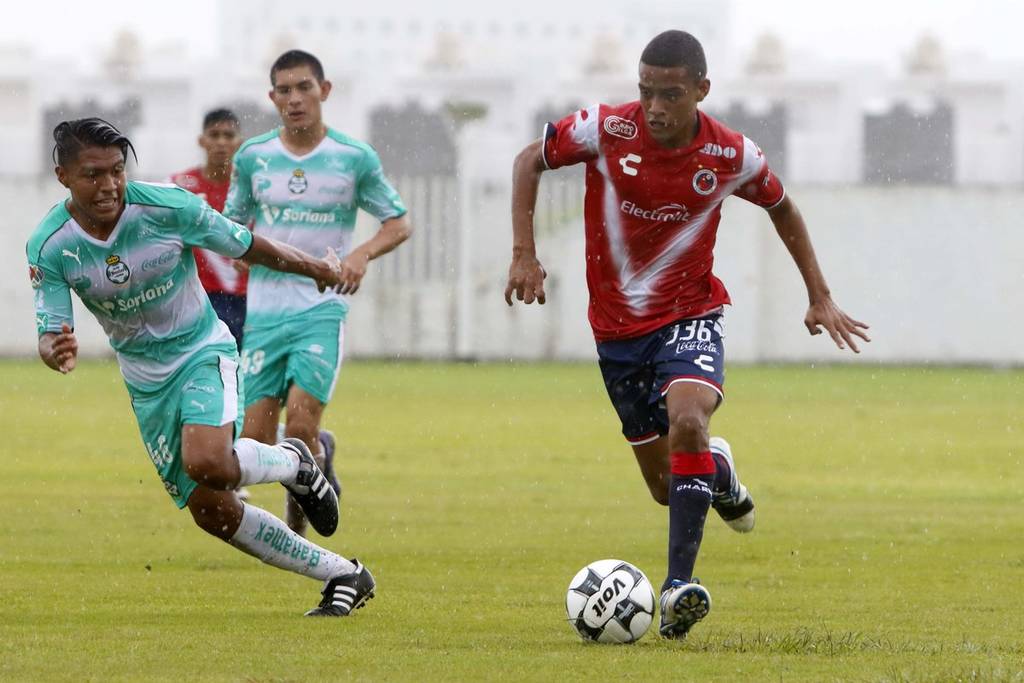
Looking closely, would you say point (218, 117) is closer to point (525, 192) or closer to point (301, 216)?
point (301, 216)

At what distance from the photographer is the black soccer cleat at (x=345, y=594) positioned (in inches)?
313

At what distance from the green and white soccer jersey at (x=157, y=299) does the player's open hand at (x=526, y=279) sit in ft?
3.63

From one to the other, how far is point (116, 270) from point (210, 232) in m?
0.42

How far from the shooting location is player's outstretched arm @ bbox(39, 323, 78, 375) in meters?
7.06

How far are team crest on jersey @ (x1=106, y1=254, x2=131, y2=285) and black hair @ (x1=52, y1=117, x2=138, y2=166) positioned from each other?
442mm

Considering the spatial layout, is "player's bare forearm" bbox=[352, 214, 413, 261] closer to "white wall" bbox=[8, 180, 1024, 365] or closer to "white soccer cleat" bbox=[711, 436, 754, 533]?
"white soccer cleat" bbox=[711, 436, 754, 533]

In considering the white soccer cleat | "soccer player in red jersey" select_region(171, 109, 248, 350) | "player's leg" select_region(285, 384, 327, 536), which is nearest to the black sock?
the white soccer cleat

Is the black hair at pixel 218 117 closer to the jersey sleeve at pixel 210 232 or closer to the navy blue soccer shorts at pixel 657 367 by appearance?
the navy blue soccer shorts at pixel 657 367

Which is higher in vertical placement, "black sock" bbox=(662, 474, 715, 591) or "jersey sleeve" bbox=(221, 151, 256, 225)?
"jersey sleeve" bbox=(221, 151, 256, 225)

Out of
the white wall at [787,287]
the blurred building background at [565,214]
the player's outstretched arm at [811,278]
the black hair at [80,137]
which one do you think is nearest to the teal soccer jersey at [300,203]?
the player's outstretched arm at [811,278]

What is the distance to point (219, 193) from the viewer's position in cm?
1263

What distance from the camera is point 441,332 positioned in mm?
36406

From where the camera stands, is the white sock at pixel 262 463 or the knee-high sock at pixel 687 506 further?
the white sock at pixel 262 463

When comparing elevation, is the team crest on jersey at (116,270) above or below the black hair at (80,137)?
below
